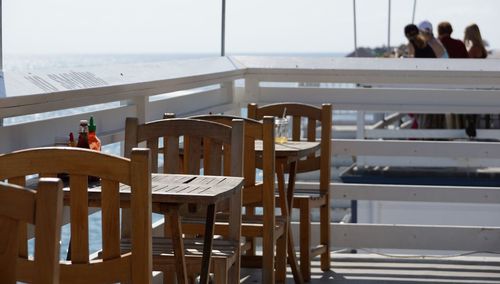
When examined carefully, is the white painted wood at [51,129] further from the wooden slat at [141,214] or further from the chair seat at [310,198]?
the wooden slat at [141,214]

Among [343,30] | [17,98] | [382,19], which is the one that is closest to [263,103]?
[17,98]

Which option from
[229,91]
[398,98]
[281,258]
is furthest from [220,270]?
[398,98]

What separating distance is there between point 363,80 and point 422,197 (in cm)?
75

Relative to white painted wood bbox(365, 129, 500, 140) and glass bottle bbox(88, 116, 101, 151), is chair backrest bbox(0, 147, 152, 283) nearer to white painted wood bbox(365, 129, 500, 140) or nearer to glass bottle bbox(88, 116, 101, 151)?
glass bottle bbox(88, 116, 101, 151)

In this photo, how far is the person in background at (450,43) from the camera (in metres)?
9.26

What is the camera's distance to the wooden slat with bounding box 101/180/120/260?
2.88 meters

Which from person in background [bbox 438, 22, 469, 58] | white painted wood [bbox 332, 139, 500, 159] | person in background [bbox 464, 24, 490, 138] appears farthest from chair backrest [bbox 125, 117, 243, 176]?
person in background [bbox 464, 24, 490, 138]

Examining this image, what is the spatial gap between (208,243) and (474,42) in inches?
252

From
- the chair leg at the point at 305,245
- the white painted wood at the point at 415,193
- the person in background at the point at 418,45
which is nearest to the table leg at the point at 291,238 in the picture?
the chair leg at the point at 305,245

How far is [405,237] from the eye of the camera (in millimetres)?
6312

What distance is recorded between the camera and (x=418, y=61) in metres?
6.98

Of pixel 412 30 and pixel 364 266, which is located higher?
pixel 412 30

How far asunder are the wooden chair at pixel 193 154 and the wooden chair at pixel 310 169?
1259mm

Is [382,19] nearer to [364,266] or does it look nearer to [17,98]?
[364,266]
